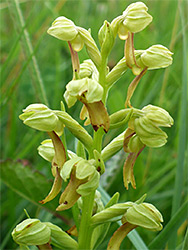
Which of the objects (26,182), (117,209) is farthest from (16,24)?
(117,209)

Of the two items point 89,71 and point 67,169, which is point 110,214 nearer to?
point 67,169

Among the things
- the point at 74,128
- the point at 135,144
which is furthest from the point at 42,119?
the point at 135,144

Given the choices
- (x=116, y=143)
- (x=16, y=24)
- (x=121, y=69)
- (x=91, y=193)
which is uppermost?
(x=16, y=24)

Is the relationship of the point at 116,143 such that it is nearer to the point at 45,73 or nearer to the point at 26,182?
the point at 26,182

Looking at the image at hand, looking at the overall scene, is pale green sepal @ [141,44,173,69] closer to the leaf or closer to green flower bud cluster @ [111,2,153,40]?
green flower bud cluster @ [111,2,153,40]

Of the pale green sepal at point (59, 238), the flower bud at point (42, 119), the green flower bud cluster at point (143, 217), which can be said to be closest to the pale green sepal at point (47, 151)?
the flower bud at point (42, 119)

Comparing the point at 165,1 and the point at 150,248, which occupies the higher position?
the point at 165,1

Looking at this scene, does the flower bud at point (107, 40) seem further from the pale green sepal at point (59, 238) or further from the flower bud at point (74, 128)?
the pale green sepal at point (59, 238)
